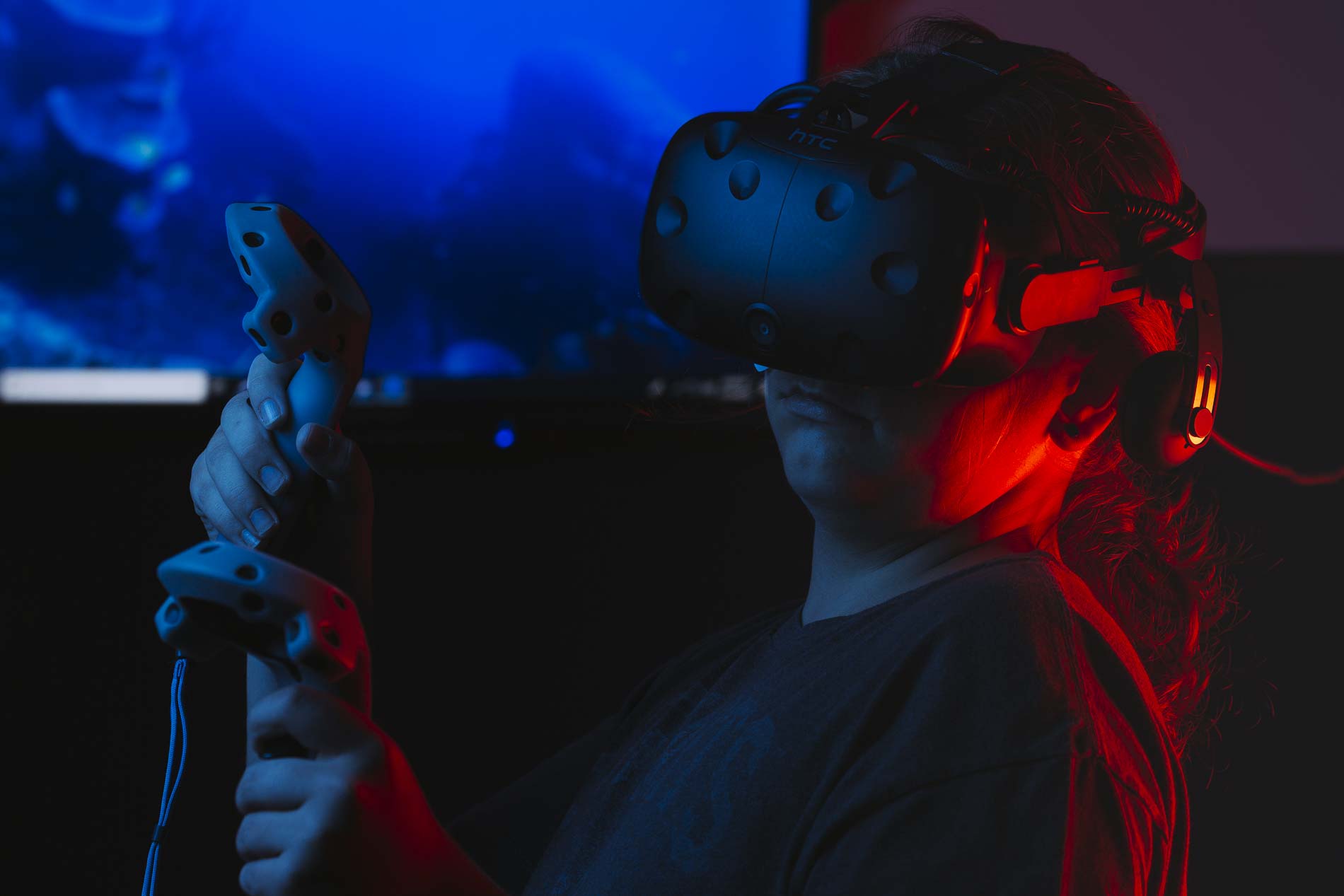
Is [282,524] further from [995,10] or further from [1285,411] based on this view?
[995,10]


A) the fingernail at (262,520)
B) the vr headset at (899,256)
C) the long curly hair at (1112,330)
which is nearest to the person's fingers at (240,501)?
the fingernail at (262,520)

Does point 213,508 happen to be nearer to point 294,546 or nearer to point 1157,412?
point 294,546

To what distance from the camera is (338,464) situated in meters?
0.64

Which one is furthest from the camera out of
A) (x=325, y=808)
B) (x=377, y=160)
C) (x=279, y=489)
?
(x=377, y=160)

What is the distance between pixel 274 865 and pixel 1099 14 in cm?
170

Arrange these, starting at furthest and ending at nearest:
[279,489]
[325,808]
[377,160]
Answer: [377,160]
[279,489]
[325,808]

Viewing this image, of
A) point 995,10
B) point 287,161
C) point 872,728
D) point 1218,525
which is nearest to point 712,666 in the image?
point 872,728

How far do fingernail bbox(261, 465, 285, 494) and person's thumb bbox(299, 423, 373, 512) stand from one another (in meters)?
0.02

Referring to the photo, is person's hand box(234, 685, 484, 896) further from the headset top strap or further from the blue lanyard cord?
the headset top strap

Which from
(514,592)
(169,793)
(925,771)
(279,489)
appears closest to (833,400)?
(925,771)

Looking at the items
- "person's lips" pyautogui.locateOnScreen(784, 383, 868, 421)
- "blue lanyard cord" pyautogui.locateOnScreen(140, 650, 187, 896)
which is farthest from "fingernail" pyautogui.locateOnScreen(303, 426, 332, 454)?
"person's lips" pyautogui.locateOnScreen(784, 383, 868, 421)

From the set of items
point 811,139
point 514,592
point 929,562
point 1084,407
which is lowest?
point 514,592

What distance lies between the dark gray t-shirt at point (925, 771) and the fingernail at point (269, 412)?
1.03 feet

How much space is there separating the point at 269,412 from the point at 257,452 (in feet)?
0.08
